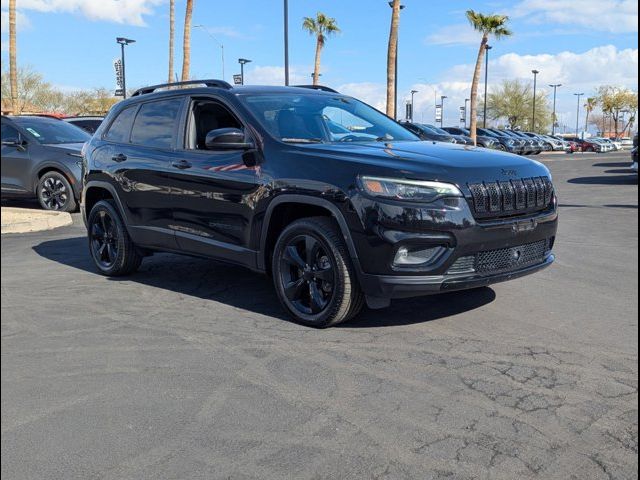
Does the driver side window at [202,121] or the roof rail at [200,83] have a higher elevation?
the roof rail at [200,83]

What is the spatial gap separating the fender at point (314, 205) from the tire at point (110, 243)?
1.82 meters

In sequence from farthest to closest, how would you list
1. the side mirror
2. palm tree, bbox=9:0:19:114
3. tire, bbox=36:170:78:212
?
tire, bbox=36:170:78:212 → the side mirror → palm tree, bbox=9:0:19:114

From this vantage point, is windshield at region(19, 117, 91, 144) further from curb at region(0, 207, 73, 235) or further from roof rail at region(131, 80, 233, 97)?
roof rail at region(131, 80, 233, 97)

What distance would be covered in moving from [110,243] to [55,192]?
489 centimetres

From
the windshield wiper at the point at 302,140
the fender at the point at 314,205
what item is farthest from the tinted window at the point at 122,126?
the fender at the point at 314,205

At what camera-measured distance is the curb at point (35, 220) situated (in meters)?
8.72

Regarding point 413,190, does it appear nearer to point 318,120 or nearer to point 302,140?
point 302,140

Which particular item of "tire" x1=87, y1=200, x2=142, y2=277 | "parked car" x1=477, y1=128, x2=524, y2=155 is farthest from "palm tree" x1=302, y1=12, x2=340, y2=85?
"tire" x1=87, y1=200, x2=142, y2=277

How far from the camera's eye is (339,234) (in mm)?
4410

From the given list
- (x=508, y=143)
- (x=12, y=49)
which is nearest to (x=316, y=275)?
(x=12, y=49)

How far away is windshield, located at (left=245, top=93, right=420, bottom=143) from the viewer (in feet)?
16.7

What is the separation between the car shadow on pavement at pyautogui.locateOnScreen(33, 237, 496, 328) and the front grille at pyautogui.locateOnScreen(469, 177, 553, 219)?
0.98 meters

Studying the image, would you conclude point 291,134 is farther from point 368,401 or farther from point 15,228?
point 15,228

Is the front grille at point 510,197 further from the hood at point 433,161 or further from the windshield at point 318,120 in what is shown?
the windshield at point 318,120
